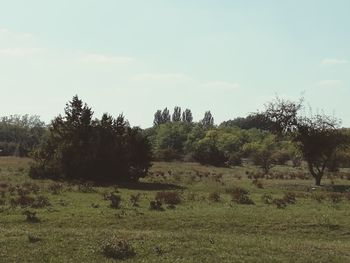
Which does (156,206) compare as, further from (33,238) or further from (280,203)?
(33,238)

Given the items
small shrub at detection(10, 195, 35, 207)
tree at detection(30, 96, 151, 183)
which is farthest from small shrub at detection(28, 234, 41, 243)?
tree at detection(30, 96, 151, 183)

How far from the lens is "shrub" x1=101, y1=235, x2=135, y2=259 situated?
649 inches

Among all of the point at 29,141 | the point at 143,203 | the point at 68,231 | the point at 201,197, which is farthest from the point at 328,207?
the point at 29,141

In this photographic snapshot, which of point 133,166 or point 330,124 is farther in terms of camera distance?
point 330,124

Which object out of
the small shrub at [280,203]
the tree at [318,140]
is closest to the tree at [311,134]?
the tree at [318,140]

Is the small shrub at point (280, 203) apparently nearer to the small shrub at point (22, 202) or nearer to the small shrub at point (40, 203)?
the small shrub at point (40, 203)

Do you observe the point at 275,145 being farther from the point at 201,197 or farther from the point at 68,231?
the point at 68,231

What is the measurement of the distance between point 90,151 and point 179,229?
86.6 ft

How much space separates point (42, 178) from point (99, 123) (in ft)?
24.4

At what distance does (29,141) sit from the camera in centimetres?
16562

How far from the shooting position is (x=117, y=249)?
54.6 ft

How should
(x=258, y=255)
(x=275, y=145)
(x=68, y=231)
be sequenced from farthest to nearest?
(x=275, y=145) < (x=68, y=231) < (x=258, y=255)

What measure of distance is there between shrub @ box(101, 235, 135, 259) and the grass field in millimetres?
166

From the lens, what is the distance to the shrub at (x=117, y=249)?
16.5 metres
